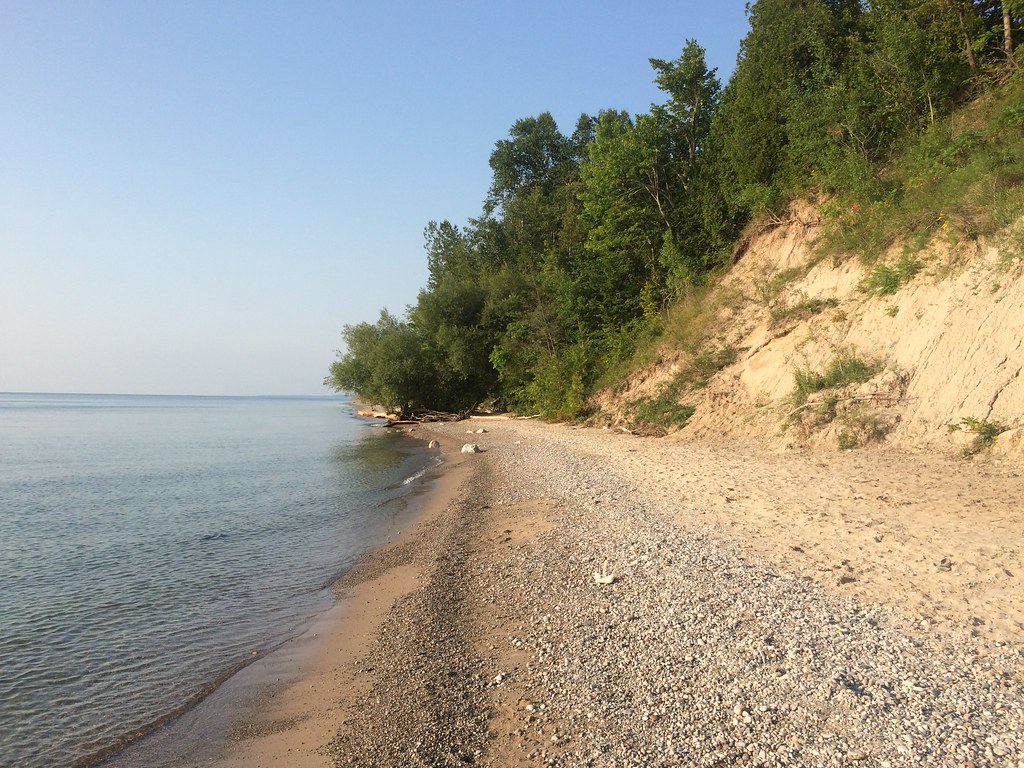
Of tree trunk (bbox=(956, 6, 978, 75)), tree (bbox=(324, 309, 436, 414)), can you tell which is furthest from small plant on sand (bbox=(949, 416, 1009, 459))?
tree (bbox=(324, 309, 436, 414))

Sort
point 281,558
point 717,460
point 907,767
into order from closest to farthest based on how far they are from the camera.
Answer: point 907,767, point 281,558, point 717,460

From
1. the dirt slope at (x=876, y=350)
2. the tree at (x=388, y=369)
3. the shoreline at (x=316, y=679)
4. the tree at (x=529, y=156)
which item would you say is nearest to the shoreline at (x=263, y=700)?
the shoreline at (x=316, y=679)

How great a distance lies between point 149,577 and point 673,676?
893cm

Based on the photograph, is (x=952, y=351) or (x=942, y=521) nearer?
(x=942, y=521)

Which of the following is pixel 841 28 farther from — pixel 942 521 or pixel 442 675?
pixel 442 675

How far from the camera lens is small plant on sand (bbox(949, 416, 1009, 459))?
418 inches

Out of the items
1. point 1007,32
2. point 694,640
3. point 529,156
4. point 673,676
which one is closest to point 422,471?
point 694,640

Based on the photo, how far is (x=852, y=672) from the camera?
476 centimetres

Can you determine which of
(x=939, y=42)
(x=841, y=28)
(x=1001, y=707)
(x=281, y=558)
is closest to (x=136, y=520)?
(x=281, y=558)

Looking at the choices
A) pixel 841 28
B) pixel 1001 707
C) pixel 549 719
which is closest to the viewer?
pixel 1001 707

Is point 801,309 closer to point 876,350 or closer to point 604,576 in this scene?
point 876,350

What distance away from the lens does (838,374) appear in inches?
571

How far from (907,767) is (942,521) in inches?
219

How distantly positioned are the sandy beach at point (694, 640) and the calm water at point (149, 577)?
1062 millimetres
